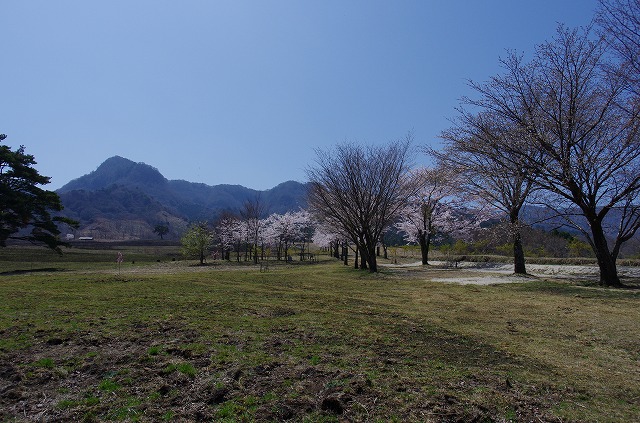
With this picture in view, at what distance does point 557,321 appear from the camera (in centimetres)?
816

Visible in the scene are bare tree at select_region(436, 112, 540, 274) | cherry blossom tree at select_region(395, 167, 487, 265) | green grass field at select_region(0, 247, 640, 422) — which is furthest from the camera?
cherry blossom tree at select_region(395, 167, 487, 265)

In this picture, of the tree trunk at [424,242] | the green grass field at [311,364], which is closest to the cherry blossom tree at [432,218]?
the tree trunk at [424,242]

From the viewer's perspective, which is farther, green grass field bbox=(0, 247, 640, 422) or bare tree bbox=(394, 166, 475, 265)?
bare tree bbox=(394, 166, 475, 265)

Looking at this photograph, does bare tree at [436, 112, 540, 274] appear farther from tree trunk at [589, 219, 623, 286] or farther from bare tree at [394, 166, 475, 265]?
bare tree at [394, 166, 475, 265]

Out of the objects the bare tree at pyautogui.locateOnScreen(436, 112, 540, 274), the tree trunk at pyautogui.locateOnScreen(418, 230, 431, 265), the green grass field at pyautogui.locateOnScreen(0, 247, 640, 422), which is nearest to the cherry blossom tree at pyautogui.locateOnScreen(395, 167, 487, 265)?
the tree trunk at pyautogui.locateOnScreen(418, 230, 431, 265)

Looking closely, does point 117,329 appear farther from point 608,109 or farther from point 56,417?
point 608,109

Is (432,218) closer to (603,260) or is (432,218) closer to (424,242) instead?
(424,242)

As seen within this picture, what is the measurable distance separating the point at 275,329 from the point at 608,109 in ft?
50.2

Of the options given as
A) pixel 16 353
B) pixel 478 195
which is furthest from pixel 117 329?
pixel 478 195

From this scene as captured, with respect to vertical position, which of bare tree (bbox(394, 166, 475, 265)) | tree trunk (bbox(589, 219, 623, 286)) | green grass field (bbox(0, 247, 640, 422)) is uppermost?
bare tree (bbox(394, 166, 475, 265))

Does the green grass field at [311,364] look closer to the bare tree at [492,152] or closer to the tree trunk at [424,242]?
→ the bare tree at [492,152]

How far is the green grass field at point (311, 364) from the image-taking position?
3.66 m

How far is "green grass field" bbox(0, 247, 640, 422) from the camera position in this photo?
Answer: 144 inches

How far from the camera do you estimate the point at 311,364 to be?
4785mm
